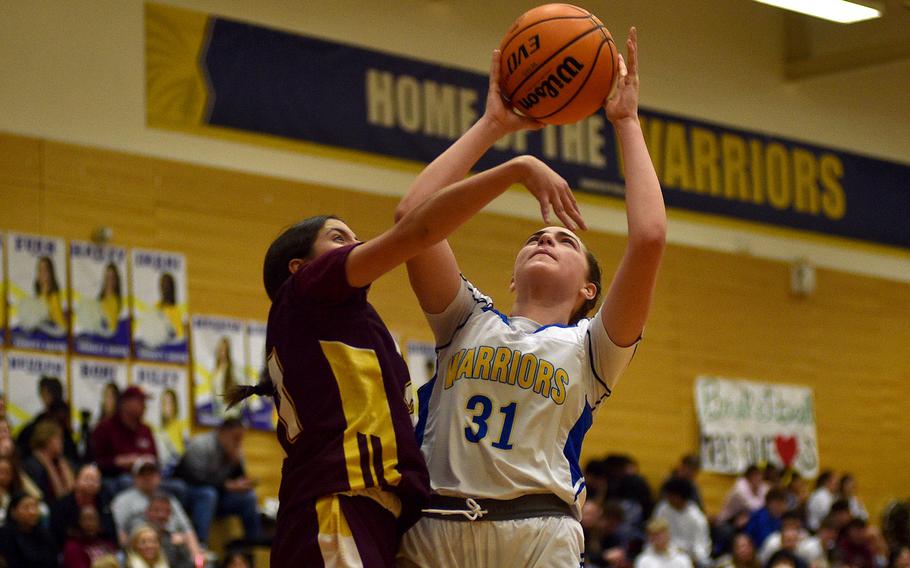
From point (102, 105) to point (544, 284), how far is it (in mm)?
9766

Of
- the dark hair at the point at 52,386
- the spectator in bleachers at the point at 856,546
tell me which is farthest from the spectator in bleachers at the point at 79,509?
the spectator in bleachers at the point at 856,546

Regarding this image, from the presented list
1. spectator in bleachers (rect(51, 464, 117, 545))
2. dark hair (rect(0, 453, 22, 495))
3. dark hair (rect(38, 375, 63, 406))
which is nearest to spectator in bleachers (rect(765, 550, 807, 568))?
spectator in bleachers (rect(51, 464, 117, 545))

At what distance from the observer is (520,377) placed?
154 inches

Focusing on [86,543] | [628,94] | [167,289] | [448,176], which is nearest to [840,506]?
[167,289]

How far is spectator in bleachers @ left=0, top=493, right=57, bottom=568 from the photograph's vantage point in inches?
385

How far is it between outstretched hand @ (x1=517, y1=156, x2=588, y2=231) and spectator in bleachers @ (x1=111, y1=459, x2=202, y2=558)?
7.89 m

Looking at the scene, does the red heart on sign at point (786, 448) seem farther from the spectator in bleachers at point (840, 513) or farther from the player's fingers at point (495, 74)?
the player's fingers at point (495, 74)

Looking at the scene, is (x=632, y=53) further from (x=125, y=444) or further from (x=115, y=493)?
(x=125, y=444)

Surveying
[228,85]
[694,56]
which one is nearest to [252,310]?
→ [228,85]

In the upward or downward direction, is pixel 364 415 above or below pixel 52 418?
below

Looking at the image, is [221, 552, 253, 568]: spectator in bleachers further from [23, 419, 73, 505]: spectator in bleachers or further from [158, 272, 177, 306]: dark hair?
[158, 272, 177, 306]: dark hair

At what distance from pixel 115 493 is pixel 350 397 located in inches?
329

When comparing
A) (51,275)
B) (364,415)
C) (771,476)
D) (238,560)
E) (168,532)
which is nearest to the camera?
(364,415)

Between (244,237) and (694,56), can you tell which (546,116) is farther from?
(694,56)
